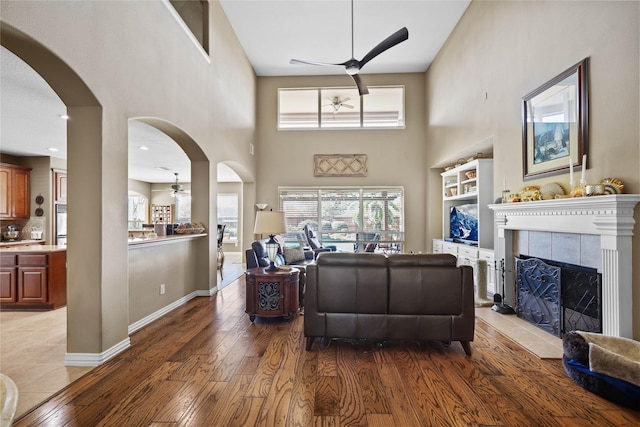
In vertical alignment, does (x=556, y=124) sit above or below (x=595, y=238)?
above

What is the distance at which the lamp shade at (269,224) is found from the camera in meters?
3.91

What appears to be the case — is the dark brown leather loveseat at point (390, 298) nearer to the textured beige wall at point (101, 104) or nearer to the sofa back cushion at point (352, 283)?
the sofa back cushion at point (352, 283)

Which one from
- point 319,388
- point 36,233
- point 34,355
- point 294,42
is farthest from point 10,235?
point 319,388

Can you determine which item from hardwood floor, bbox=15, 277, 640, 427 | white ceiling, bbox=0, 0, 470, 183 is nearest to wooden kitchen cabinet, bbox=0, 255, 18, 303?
white ceiling, bbox=0, 0, 470, 183

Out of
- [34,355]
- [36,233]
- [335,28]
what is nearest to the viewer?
[34,355]

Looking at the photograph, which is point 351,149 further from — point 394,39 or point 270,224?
point 270,224

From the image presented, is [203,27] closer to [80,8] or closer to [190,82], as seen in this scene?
[190,82]

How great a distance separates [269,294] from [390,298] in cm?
149

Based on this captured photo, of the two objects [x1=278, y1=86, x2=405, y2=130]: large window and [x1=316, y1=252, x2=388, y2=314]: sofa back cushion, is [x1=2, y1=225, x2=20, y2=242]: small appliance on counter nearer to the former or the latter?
[x1=278, y1=86, x2=405, y2=130]: large window

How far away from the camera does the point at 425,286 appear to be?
9.44 feet

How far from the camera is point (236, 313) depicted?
408 centimetres

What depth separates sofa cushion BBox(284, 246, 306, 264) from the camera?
5.68 meters

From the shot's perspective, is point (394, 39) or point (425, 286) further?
point (394, 39)

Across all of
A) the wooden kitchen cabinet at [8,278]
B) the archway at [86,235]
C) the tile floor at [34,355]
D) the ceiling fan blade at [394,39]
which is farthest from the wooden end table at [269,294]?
the wooden kitchen cabinet at [8,278]
